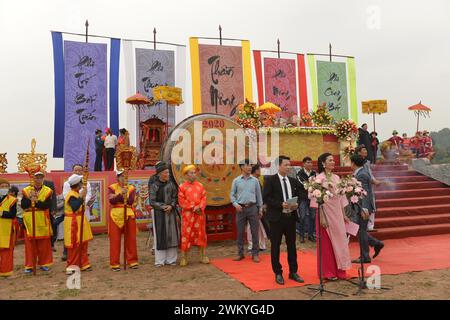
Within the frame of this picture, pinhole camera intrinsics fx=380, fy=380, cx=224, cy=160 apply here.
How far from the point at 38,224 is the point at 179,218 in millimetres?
2379

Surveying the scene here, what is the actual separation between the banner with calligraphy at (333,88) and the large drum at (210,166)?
12085mm

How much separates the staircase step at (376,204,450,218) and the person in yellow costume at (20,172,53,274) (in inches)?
284

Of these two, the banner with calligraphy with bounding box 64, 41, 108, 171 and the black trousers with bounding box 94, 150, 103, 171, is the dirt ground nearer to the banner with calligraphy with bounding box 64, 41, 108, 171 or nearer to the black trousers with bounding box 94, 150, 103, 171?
the black trousers with bounding box 94, 150, 103, 171

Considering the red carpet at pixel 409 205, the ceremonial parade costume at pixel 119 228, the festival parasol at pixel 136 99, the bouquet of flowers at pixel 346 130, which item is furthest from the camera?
the festival parasol at pixel 136 99

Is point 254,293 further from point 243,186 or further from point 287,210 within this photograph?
point 243,186

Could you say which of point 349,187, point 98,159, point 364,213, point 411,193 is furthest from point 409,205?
Result: point 98,159

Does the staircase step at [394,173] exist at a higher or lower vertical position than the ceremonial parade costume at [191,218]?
higher

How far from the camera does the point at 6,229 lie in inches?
236

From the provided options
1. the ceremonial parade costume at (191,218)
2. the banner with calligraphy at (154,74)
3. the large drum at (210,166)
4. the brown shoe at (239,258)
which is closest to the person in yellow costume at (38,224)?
the ceremonial parade costume at (191,218)

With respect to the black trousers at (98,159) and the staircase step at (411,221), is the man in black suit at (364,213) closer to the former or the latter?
the staircase step at (411,221)

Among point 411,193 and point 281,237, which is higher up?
point 411,193

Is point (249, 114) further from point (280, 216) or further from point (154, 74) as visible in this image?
point (280, 216)

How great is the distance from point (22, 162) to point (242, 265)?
6.11 meters

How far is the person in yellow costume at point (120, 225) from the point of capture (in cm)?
618
